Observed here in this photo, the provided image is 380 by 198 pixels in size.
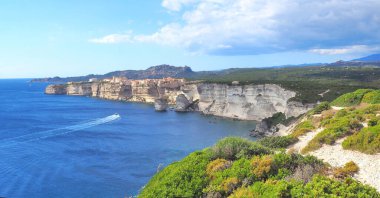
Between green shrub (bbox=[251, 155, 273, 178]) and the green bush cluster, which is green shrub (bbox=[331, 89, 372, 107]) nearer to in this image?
green shrub (bbox=[251, 155, 273, 178])

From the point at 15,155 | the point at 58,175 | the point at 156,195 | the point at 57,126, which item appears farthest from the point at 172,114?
the point at 156,195

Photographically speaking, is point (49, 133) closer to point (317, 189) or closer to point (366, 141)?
point (366, 141)

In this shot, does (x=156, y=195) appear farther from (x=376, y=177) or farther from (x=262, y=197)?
(x=376, y=177)

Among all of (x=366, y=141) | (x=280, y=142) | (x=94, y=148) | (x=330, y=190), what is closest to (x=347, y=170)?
(x=366, y=141)

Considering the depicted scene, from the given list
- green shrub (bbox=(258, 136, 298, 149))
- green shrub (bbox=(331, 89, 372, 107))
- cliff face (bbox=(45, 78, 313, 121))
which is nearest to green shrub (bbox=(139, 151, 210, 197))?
green shrub (bbox=(258, 136, 298, 149))

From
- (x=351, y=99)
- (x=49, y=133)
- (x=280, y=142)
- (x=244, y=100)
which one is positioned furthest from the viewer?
(x=244, y=100)
